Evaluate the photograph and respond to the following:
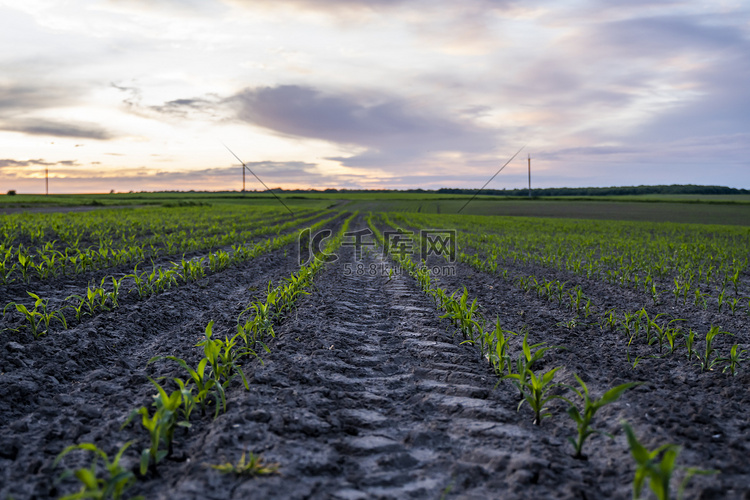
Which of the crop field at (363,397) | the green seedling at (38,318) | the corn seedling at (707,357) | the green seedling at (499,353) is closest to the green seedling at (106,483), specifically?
the crop field at (363,397)

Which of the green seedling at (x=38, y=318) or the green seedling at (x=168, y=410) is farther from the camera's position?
the green seedling at (x=38, y=318)

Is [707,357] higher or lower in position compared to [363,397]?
higher

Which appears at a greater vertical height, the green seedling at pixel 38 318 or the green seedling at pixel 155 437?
the green seedling at pixel 38 318

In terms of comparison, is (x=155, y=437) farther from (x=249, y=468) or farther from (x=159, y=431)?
(x=249, y=468)

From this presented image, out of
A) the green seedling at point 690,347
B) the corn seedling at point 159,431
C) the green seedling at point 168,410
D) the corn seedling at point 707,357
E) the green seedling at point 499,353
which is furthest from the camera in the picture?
the green seedling at point 690,347

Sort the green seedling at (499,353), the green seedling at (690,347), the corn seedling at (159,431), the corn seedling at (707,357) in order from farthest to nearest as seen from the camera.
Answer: the green seedling at (690,347)
the corn seedling at (707,357)
the green seedling at (499,353)
the corn seedling at (159,431)

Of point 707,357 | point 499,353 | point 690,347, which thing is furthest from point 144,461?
point 707,357

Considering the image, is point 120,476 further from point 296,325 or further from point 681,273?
point 681,273

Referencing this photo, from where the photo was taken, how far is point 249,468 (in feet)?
8.04

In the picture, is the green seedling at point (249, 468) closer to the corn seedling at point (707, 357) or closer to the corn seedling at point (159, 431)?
the corn seedling at point (159, 431)

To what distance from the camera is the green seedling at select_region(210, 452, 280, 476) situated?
7.95ft

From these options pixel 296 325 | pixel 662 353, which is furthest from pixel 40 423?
pixel 662 353

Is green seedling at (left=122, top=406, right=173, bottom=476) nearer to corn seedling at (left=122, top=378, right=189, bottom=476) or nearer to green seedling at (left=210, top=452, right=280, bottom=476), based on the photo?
corn seedling at (left=122, top=378, right=189, bottom=476)

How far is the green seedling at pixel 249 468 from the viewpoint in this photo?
242cm
